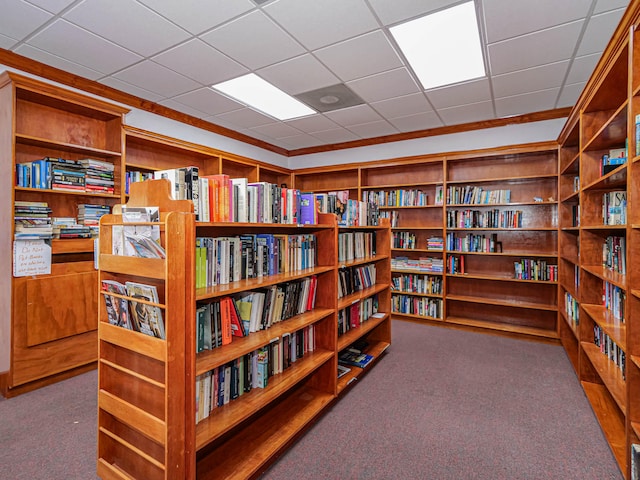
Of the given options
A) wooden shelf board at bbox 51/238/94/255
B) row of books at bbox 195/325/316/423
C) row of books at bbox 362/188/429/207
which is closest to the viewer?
row of books at bbox 195/325/316/423

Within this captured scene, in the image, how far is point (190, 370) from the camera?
1343 mm

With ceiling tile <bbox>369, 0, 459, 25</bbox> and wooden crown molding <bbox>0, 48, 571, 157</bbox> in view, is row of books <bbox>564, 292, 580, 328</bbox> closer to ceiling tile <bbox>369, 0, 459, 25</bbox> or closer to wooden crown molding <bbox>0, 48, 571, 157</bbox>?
wooden crown molding <bbox>0, 48, 571, 157</bbox>

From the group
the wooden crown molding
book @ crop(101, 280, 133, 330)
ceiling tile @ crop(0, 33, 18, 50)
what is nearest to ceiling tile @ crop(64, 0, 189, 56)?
ceiling tile @ crop(0, 33, 18, 50)

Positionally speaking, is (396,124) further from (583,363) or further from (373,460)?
(373,460)

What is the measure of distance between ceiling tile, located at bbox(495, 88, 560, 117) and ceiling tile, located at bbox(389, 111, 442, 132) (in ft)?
2.34

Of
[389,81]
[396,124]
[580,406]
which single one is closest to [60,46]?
[389,81]

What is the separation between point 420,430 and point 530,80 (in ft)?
10.4

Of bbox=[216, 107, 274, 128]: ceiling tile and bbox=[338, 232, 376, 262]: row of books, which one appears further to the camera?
bbox=[216, 107, 274, 128]: ceiling tile

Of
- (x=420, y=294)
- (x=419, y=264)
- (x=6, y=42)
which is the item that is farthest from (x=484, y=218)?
(x=6, y=42)

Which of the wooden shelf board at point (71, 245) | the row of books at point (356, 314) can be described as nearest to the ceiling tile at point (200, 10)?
the wooden shelf board at point (71, 245)

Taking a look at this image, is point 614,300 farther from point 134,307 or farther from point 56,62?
point 56,62

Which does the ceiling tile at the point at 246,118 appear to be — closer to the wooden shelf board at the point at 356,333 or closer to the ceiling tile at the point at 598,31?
the wooden shelf board at the point at 356,333

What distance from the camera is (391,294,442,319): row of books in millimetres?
4465

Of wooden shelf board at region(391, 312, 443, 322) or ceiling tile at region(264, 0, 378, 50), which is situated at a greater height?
ceiling tile at region(264, 0, 378, 50)
